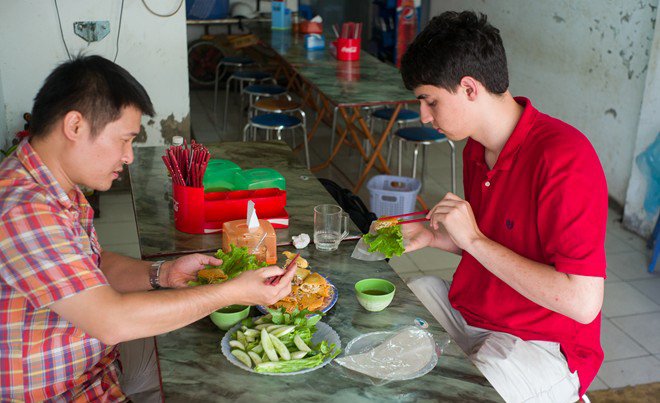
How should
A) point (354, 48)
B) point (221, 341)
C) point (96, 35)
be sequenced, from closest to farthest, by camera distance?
point (221, 341)
point (96, 35)
point (354, 48)

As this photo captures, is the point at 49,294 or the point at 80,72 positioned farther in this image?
the point at 80,72

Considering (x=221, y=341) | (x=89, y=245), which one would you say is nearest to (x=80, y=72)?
(x=89, y=245)

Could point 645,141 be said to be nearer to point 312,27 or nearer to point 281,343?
point 312,27

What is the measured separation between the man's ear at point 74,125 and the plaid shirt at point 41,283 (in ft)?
0.35

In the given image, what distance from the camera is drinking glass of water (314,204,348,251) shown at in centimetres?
245

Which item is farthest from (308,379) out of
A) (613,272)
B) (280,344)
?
(613,272)

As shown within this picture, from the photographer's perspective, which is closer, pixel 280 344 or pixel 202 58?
pixel 280 344

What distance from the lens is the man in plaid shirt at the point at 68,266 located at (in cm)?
158

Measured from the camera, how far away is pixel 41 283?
1568 mm

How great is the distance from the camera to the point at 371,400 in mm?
1657

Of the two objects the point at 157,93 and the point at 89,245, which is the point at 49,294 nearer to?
the point at 89,245

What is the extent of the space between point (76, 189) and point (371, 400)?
96cm

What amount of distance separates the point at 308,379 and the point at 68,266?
0.62 m

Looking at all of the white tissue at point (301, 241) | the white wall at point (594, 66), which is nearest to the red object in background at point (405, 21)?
the white wall at point (594, 66)
